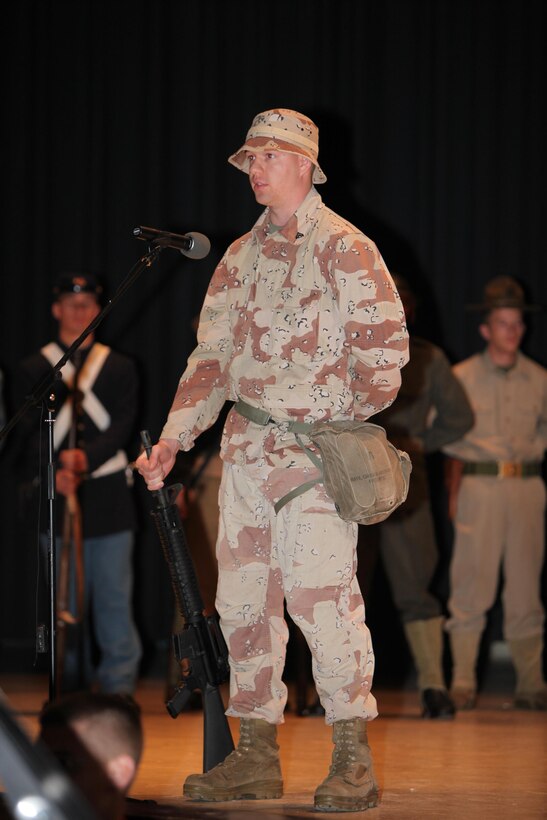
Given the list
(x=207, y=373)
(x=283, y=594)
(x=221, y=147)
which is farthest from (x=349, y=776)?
(x=221, y=147)

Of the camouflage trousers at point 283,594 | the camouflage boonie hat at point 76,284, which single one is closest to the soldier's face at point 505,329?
the camouflage boonie hat at point 76,284

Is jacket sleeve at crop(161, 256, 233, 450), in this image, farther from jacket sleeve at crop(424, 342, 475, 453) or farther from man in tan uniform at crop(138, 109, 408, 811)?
jacket sleeve at crop(424, 342, 475, 453)

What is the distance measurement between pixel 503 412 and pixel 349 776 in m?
2.64

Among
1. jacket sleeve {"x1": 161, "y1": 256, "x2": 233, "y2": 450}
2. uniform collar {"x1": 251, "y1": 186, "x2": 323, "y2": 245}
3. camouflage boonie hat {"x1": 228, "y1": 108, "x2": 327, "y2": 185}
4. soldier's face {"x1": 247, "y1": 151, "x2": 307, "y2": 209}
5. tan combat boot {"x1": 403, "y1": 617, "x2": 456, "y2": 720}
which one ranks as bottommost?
tan combat boot {"x1": 403, "y1": 617, "x2": 456, "y2": 720}

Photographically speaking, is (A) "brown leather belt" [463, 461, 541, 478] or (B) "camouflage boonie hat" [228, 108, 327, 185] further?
(A) "brown leather belt" [463, 461, 541, 478]

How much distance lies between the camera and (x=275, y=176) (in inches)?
129

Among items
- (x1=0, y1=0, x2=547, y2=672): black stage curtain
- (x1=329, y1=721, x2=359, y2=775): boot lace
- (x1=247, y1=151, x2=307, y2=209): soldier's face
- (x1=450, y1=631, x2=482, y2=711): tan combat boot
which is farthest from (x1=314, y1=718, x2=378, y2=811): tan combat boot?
(x1=0, y1=0, x2=547, y2=672): black stage curtain

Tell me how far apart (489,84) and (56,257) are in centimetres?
242

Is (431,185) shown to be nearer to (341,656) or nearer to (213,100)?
(213,100)

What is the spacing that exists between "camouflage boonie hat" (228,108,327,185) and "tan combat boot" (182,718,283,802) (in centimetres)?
144

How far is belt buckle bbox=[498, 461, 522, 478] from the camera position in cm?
546

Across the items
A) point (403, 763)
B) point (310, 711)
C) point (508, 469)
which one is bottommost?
point (310, 711)

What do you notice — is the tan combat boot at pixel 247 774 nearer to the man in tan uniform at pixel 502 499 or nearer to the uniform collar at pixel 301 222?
the uniform collar at pixel 301 222

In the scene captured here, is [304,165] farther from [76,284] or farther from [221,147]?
[221,147]
